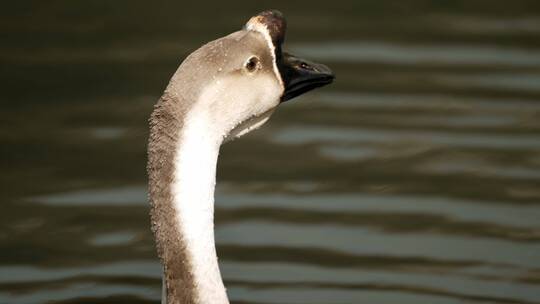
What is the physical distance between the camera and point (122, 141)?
8.83m

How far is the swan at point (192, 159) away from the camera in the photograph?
18.1 feet

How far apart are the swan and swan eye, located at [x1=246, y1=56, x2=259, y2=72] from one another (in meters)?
0.02

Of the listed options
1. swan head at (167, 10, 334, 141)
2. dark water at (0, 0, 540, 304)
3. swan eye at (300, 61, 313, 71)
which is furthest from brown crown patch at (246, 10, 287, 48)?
dark water at (0, 0, 540, 304)

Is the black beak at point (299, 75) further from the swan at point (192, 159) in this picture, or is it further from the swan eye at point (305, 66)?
the swan at point (192, 159)

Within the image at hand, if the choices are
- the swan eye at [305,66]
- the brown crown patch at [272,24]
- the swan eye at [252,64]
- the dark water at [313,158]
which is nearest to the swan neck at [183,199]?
the swan eye at [252,64]

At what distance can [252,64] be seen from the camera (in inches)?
233

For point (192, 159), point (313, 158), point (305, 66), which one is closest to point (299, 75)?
point (305, 66)

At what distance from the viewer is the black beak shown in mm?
6109

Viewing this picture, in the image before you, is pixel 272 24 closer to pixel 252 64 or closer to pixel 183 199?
pixel 252 64

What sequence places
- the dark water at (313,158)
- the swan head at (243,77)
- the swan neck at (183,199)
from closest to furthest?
the swan neck at (183,199)
the swan head at (243,77)
the dark water at (313,158)

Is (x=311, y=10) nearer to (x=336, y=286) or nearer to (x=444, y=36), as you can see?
(x=444, y=36)

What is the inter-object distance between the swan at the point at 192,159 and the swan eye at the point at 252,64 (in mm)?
22

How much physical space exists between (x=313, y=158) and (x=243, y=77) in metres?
2.73

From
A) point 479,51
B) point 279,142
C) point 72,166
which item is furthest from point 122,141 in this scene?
point 479,51
